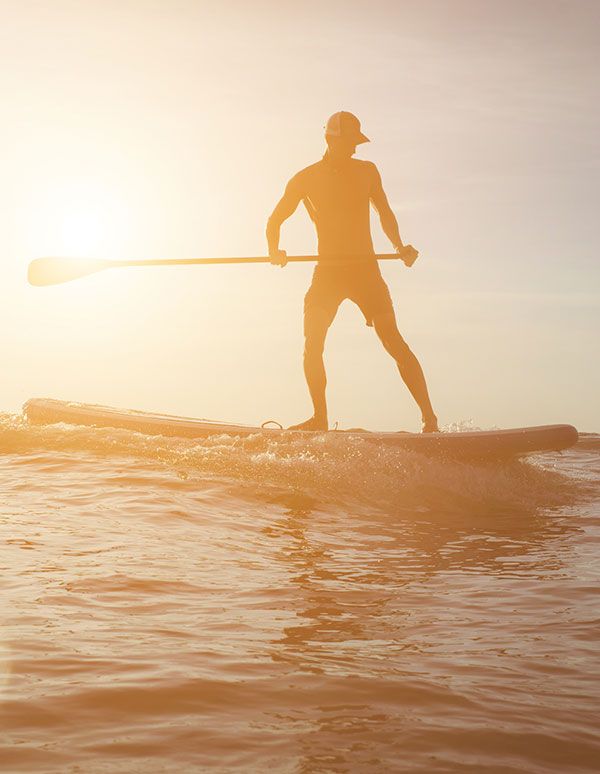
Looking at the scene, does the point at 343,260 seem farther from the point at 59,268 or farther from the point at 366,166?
the point at 59,268

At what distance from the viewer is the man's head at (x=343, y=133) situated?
26.7 ft

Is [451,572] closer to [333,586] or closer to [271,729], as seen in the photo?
[333,586]

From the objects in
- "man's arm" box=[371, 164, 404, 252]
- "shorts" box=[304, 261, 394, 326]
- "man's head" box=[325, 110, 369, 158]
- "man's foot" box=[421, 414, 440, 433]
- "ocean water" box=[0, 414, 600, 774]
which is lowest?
"ocean water" box=[0, 414, 600, 774]

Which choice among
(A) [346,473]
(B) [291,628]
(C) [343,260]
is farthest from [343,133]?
(B) [291,628]

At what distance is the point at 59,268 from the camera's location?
958 cm

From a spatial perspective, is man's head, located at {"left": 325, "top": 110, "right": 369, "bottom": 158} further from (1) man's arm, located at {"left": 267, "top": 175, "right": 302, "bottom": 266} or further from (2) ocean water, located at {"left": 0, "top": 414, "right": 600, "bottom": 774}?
(2) ocean water, located at {"left": 0, "top": 414, "right": 600, "bottom": 774}

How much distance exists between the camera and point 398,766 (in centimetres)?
221

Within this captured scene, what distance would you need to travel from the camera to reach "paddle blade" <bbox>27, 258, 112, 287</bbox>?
31.1 feet

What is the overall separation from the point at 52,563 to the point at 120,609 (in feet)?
2.71

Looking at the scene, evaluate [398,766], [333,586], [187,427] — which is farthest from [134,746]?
[187,427]

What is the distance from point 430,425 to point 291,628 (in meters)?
4.88

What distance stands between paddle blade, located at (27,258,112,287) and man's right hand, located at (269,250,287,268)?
6.35 ft

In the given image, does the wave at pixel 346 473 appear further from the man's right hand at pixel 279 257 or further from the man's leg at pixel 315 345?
the man's right hand at pixel 279 257

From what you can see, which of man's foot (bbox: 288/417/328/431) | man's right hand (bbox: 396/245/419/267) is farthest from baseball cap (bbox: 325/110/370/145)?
man's foot (bbox: 288/417/328/431)
